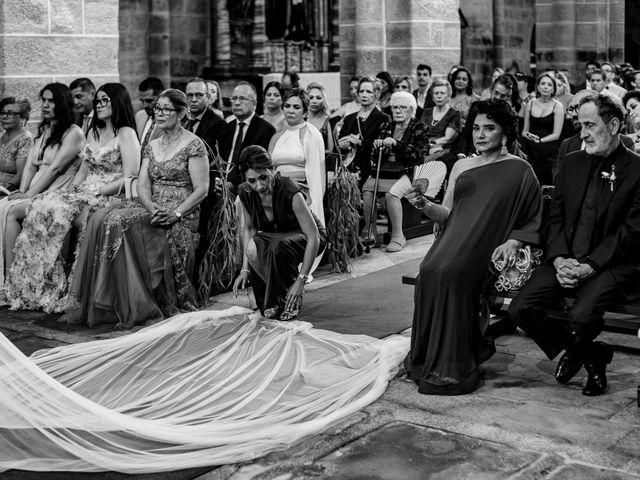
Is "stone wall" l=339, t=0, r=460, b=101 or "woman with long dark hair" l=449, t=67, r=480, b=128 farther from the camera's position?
"stone wall" l=339, t=0, r=460, b=101

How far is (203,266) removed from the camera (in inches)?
304

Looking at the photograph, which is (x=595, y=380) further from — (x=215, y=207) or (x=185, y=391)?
(x=215, y=207)

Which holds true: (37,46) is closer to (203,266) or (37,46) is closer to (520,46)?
(203,266)

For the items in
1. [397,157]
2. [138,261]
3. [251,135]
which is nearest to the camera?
[138,261]

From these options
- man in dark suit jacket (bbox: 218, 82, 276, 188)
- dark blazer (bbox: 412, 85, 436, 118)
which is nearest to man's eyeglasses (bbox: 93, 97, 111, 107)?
man in dark suit jacket (bbox: 218, 82, 276, 188)

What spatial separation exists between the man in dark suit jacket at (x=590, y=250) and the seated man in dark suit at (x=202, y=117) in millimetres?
4046

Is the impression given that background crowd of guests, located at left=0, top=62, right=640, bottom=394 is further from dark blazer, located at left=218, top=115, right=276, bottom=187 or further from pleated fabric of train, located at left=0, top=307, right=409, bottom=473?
pleated fabric of train, located at left=0, top=307, right=409, bottom=473

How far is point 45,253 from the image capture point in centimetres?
759

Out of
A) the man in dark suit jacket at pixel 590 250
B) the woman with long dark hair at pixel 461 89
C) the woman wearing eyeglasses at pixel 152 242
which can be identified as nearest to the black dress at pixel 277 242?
the woman wearing eyeglasses at pixel 152 242

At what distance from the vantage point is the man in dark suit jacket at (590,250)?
537 centimetres

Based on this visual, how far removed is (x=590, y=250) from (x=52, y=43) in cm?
501

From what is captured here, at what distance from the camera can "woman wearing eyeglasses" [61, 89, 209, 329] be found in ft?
23.4

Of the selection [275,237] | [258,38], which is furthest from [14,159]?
[258,38]

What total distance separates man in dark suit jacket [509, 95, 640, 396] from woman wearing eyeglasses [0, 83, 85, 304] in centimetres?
389
